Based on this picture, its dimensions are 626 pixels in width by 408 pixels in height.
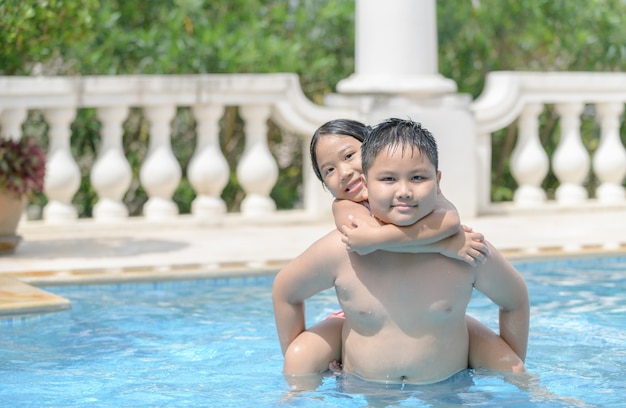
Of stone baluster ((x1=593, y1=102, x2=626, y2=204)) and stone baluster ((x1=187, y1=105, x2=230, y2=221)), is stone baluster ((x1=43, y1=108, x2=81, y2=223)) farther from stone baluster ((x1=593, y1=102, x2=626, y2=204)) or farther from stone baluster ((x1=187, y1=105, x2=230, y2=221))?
stone baluster ((x1=593, y1=102, x2=626, y2=204))

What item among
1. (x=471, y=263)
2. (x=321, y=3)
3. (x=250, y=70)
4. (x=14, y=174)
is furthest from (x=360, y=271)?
(x=321, y=3)

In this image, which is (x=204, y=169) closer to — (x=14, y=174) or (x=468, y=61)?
(x=14, y=174)

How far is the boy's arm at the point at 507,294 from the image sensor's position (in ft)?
14.5

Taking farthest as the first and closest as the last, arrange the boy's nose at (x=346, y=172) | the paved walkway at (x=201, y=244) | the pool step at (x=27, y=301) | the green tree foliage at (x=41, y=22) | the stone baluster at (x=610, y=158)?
the stone baluster at (x=610, y=158)
the green tree foliage at (x=41, y=22)
the paved walkway at (x=201, y=244)
the pool step at (x=27, y=301)
the boy's nose at (x=346, y=172)

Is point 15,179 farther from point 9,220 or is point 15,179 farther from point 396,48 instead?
point 396,48

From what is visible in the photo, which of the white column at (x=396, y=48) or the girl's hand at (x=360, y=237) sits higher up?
the white column at (x=396, y=48)

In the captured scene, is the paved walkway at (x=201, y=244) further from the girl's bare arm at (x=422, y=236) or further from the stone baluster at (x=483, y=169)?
the girl's bare arm at (x=422, y=236)

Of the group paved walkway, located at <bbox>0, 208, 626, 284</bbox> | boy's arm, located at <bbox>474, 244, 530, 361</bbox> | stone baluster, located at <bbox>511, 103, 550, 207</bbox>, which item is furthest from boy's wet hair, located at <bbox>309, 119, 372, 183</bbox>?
stone baluster, located at <bbox>511, 103, 550, 207</bbox>

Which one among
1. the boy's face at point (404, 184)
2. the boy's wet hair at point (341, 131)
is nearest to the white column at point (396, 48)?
the boy's wet hair at point (341, 131)

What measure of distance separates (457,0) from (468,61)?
0.60m

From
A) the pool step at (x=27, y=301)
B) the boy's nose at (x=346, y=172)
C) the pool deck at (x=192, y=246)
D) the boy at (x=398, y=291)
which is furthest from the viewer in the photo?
the pool deck at (x=192, y=246)

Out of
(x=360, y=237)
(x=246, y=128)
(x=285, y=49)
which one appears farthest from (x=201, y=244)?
(x=360, y=237)

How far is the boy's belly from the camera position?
14.5 ft

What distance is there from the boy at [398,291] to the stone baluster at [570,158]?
632cm
